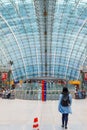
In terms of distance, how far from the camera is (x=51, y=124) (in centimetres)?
1684

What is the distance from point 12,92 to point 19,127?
27.3 metres

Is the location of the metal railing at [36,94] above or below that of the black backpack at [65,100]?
above

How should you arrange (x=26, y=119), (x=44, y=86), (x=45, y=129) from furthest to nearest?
(x=44, y=86)
(x=26, y=119)
(x=45, y=129)

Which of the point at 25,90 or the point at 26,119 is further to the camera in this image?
the point at 25,90

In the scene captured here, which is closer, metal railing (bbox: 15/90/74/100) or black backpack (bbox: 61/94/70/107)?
black backpack (bbox: 61/94/70/107)

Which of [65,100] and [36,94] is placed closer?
[65,100]

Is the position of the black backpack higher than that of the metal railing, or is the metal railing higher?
the metal railing

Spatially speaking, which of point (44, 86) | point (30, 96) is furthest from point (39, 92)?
point (44, 86)

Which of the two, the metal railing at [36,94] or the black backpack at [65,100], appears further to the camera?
the metal railing at [36,94]

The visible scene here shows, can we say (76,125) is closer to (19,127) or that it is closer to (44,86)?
(19,127)

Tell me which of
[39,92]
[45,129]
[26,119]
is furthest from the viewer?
[39,92]

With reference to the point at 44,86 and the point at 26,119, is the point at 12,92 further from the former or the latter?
the point at 26,119

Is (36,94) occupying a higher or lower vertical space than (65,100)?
higher

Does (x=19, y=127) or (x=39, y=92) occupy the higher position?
A: (x=39, y=92)
